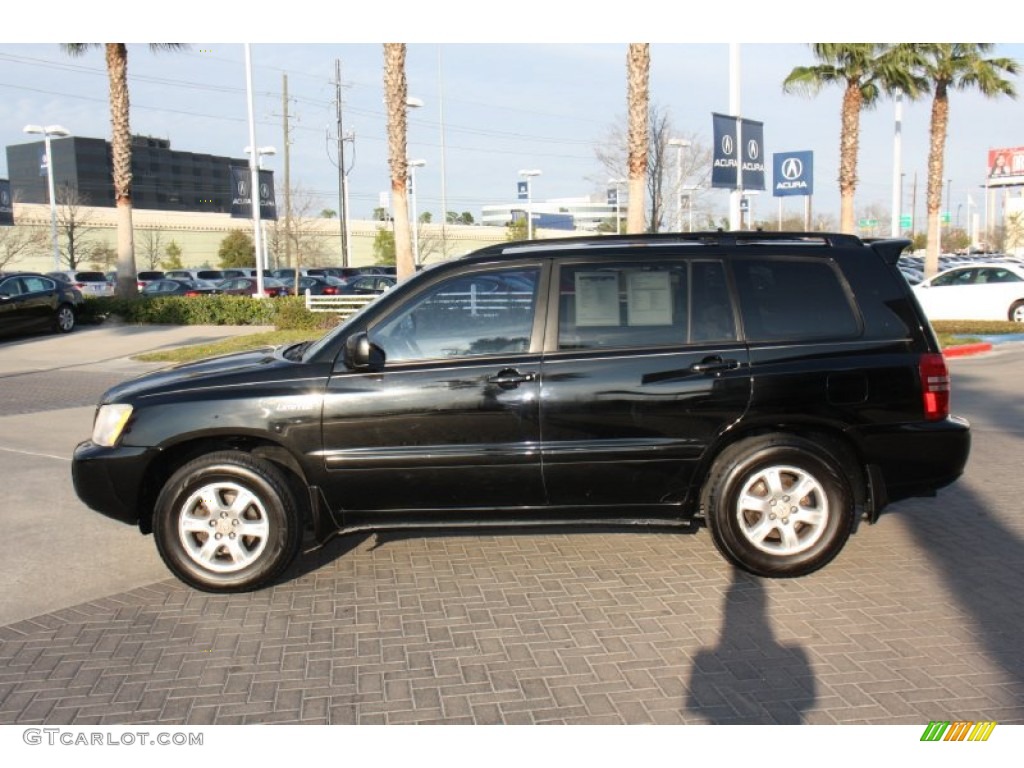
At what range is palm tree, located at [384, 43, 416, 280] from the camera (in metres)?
22.1

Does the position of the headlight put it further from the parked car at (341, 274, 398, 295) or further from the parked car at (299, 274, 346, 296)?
the parked car at (341, 274, 398, 295)

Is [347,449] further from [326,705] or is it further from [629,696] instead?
[629,696]

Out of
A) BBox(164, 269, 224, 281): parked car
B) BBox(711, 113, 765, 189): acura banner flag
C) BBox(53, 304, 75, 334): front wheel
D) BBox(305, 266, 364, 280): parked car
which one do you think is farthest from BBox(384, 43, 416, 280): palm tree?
BBox(164, 269, 224, 281): parked car

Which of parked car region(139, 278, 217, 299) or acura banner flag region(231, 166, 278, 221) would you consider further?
parked car region(139, 278, 217, 299)

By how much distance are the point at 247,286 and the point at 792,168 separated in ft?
83.5

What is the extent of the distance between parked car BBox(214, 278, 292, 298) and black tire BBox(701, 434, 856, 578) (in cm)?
3263

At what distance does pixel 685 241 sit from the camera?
5.48 metres

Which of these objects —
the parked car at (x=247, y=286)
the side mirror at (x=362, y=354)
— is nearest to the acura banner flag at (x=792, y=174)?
the side mirror at (x=362, y=354)

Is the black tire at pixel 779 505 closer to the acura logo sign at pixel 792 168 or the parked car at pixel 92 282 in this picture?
the acura logo sign at pixel 792 168

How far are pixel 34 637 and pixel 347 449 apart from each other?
1.80 meters

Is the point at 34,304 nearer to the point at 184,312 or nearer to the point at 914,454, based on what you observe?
the point at 184,312
